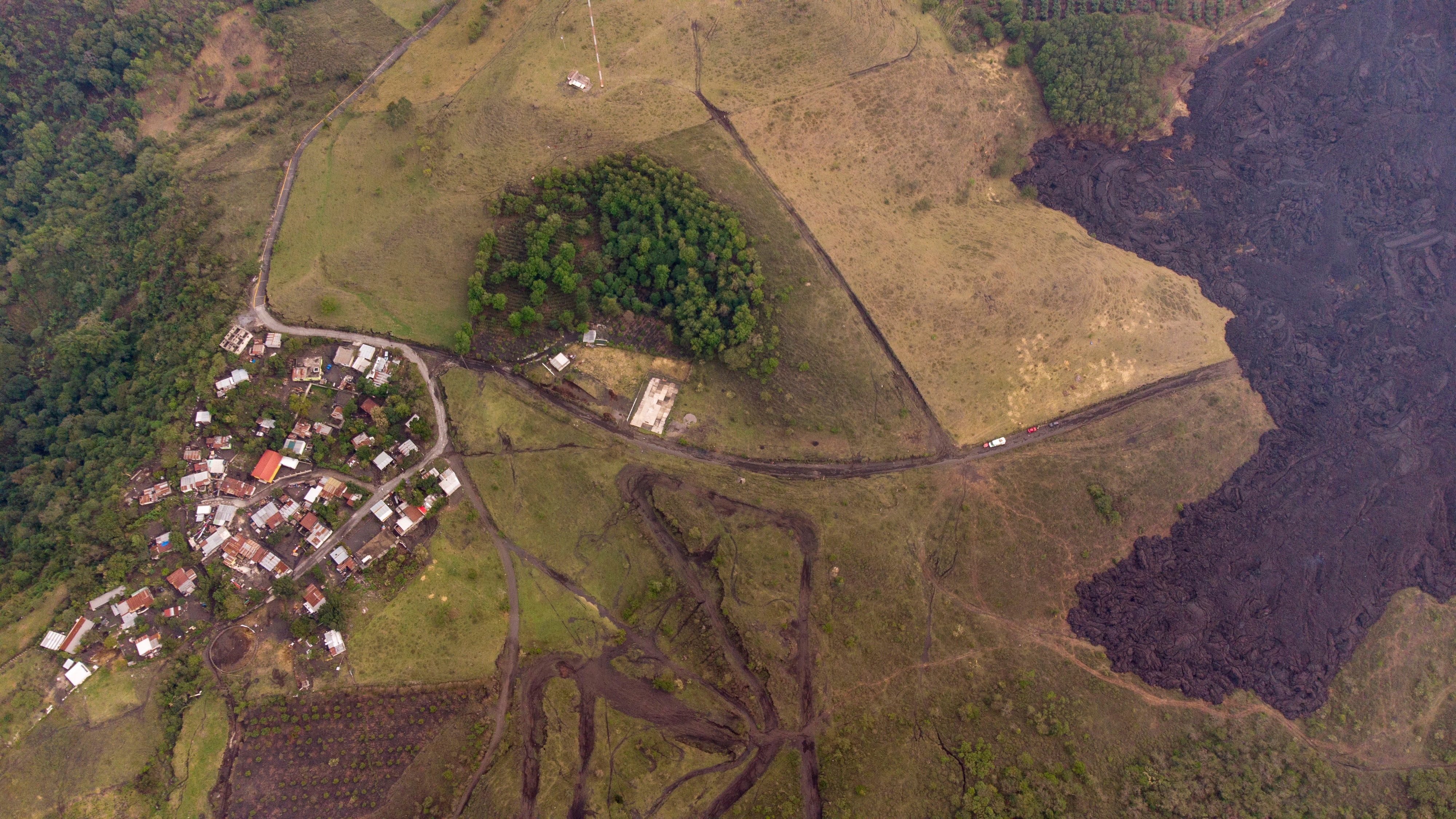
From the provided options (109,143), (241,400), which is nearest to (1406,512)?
(241,400)

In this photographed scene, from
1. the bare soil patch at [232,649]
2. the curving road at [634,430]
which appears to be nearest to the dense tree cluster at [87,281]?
the curving road at [634,430]

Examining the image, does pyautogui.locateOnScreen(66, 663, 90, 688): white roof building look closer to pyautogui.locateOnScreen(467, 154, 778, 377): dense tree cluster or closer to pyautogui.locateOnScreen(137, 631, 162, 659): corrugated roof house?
pyautogui.locateOnScreen(137, 631, 162, 659): corrugated roof house

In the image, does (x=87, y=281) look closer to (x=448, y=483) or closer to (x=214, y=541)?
(x=214, y=541)

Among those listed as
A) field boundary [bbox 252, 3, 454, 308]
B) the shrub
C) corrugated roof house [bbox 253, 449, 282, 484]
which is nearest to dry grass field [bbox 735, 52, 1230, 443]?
the shrub

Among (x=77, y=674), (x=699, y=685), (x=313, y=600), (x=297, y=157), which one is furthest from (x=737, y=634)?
(x=297, y=157)

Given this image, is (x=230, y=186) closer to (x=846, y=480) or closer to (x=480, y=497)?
(x=480, y=497)

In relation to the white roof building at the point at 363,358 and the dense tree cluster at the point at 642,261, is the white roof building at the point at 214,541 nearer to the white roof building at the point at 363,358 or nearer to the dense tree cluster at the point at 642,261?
the white roof building at the point at 363,358
